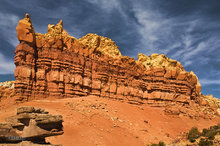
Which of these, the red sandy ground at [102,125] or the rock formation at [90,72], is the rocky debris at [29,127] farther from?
the rock formation at [90,72]

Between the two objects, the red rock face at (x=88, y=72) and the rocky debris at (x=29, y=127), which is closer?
the rocky debris at (x=29, y=127)

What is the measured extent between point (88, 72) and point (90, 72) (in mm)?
705

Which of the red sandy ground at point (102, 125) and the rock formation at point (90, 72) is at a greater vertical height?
the rock formation at point (90, 72)

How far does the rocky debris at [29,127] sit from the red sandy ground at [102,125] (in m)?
6.06

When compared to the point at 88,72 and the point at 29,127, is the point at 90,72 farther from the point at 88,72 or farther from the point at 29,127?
the point at 29,127

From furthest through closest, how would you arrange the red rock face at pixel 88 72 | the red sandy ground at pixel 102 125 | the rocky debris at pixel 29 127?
the red rock face at pixel 88 72 → the red sandy ground at pixel 102 125 → the rocky debris at pixel 29 127

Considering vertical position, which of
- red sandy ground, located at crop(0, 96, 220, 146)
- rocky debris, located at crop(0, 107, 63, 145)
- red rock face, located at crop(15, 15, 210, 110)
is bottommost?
red sandy ground, located at crop(0, 96, 220, 146)

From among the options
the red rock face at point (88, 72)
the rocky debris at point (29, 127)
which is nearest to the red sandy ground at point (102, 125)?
the red rock face at point (88, 72)

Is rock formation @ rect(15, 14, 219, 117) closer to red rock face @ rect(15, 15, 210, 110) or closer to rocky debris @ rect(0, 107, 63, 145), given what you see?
red rock face @ rect(15, 15, 210, 110)

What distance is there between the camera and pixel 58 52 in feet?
91.6

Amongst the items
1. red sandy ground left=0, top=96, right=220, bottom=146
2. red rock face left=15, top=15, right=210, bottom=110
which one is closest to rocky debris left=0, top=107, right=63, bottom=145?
red sandy ground left=0, top=96, right=220, bottom=146

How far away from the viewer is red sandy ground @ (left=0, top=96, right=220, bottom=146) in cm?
1666

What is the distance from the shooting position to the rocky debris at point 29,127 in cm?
673

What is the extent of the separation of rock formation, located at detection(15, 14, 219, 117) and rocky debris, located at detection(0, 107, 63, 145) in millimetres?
16132
